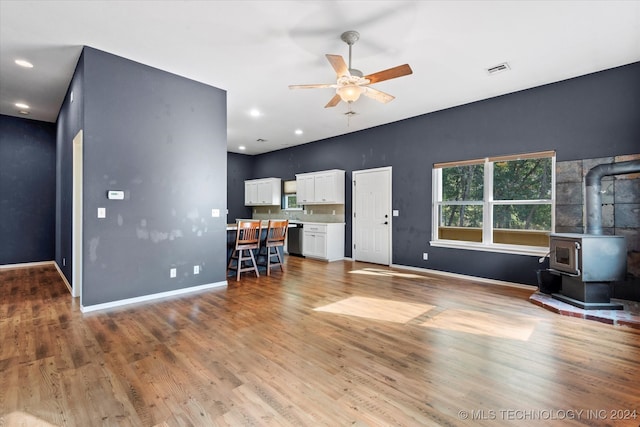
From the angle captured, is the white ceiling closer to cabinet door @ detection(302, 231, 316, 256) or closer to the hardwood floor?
the hardwood floor

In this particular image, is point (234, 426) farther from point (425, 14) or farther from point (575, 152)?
point (575, 152)

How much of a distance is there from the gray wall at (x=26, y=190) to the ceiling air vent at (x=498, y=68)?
8.15 metres

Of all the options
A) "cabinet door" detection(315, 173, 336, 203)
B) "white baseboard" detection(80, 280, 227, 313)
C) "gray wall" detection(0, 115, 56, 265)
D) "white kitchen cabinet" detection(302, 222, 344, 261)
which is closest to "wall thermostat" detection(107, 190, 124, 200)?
"white baseboard" detection(80, 280, 227, 313)

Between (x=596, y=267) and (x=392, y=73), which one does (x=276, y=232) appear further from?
(x=596, y=267)

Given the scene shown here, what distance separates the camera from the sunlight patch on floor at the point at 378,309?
3.25 meters

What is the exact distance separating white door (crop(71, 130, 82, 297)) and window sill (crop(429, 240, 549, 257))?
5.46m

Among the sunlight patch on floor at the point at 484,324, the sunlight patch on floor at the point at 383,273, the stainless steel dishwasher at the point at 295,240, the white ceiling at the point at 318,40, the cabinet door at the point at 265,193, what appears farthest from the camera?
the cabinet door at the point at 265,193

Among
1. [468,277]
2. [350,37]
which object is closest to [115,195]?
[350,37]

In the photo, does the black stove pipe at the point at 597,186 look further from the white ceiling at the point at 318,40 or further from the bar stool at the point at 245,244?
the bar stool at the point at 245,244

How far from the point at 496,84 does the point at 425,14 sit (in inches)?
85.3

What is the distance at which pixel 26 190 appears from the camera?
5.95 m

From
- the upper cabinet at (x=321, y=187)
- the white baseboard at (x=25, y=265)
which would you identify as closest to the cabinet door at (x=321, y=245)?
the upper cabinet at (x=321, y=187)

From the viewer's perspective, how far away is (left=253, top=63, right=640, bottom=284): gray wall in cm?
378

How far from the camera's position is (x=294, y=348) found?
8.20 ft
